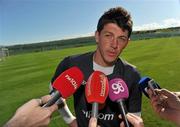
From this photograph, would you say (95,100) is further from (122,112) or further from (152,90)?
(152,90)

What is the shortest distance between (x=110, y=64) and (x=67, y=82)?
143 centimetres

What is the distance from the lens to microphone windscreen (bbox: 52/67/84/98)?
297 cm

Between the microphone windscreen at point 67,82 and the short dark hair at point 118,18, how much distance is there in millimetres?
1028

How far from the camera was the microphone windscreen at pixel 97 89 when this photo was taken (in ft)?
9.74

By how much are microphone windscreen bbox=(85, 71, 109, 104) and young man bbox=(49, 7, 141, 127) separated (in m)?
0.89

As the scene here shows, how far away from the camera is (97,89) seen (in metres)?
3.10

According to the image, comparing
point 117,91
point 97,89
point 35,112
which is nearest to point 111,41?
point 117,91

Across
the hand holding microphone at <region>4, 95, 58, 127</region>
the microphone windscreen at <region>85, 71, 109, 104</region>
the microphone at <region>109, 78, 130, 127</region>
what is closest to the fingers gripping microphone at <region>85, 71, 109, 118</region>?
the microphone windscreen at <region>85, 71, 109, 104</region>

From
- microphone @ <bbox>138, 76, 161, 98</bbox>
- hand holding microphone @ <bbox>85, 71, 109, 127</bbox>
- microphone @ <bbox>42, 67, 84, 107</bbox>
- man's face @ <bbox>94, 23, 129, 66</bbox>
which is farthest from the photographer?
man's face @ <bbox>94, 23, 129, 66</bbox>

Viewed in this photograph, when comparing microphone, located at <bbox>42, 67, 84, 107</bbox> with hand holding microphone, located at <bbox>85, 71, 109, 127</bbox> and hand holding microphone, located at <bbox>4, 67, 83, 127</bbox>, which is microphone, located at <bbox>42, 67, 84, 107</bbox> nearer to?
hand holding microphone, located at <bbox>4, 67, 83, 127</bbox>

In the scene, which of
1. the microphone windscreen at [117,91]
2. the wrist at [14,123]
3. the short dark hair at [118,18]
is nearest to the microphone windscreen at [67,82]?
the microphone windscreen at [117,91]

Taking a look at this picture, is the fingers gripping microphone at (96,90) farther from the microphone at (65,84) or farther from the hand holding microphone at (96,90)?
the microphone at (65,84)

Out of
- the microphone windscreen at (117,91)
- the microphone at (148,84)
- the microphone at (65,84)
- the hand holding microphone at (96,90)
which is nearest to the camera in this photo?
the microphone at (65,84)

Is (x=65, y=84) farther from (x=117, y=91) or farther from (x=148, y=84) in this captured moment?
(x=148, y=84)
